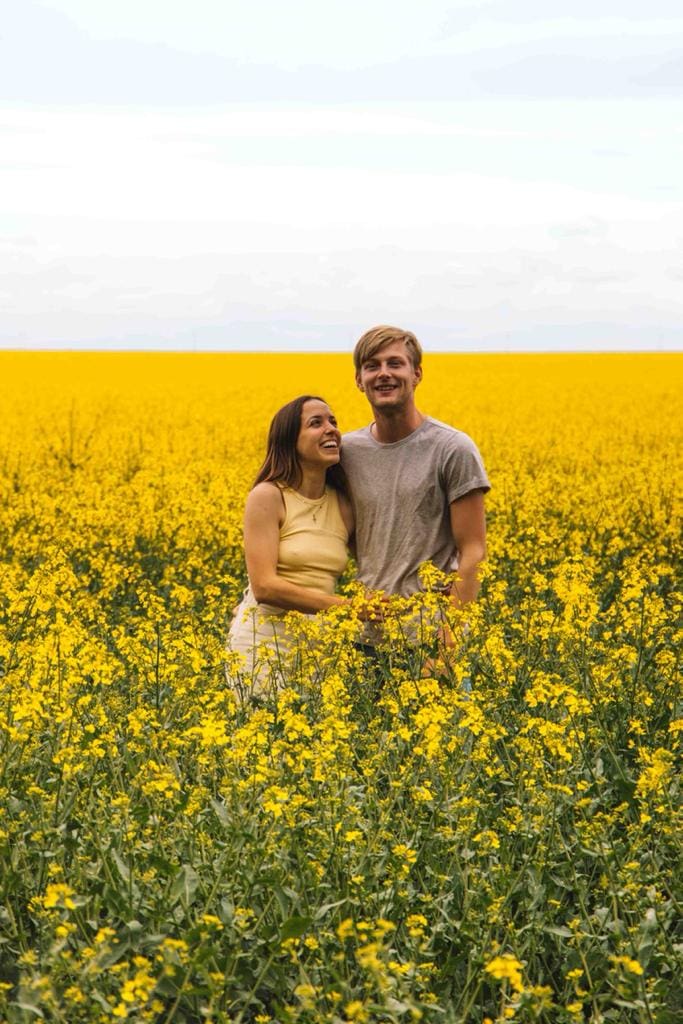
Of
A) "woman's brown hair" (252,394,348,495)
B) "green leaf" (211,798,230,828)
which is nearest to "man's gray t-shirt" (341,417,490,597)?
"woman's brown hair" (252,394,348,495)

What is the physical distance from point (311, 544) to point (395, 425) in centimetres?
70

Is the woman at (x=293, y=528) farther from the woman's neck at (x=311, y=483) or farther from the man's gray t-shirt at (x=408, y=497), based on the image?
the man's gray t-shirt at (x=408, y=497)

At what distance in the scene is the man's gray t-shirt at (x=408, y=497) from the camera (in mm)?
5730

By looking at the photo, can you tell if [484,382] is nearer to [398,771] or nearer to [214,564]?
[214,564]

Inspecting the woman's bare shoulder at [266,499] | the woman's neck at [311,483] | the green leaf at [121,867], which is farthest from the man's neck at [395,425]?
the green leaf at [121,867]

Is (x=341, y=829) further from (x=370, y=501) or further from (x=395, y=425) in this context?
(x=395, y=425)

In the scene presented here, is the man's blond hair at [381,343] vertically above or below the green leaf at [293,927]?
above

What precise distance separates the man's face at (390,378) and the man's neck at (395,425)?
7 centimetres

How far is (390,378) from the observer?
5621 millimetres

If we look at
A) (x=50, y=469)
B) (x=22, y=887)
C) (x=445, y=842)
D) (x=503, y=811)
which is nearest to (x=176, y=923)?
(x=22, y=887)

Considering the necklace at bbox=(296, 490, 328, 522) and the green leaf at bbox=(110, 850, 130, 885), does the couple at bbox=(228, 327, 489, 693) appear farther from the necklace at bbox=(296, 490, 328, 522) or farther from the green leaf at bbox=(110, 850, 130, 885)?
the green leaf at bbox=(110, 850, 130, 885)

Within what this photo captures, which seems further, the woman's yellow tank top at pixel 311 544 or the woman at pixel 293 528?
the woman's yellow tank top at pixel 311 544

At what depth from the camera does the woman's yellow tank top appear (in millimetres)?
5680

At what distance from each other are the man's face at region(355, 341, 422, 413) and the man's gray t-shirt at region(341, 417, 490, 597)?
0.82 feet
